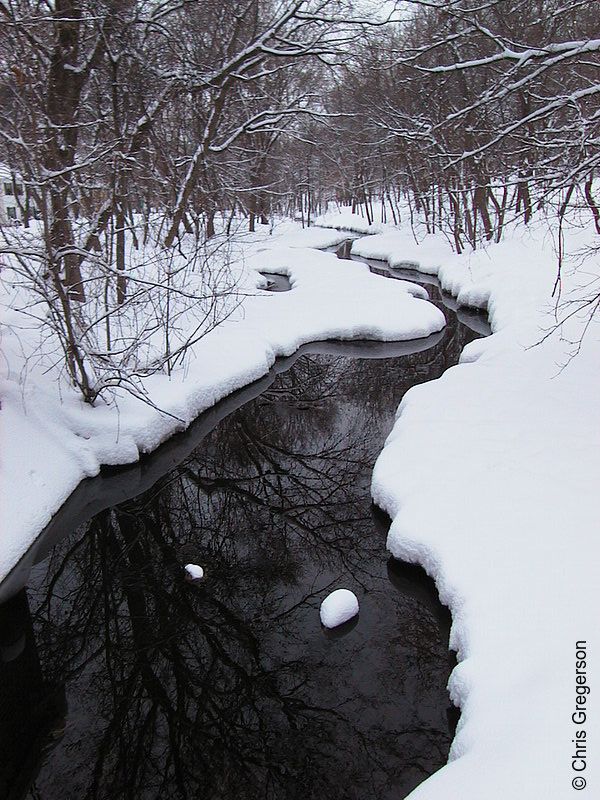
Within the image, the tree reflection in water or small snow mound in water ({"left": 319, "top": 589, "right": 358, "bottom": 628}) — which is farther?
small snow mound in water ({"left": 319, "top": 589, "right": 358, "bottom": 628})

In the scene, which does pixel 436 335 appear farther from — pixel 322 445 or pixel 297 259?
pixel 297 259

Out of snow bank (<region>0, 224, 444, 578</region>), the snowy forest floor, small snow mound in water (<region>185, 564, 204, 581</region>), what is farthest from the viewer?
snow bank (<region>0, 224, 444, 578</region>)

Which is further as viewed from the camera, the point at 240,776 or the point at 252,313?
the point at 252,313

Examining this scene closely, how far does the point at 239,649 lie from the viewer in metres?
5.31

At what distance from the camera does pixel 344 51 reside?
12109 mm

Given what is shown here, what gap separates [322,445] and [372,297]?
341 inches

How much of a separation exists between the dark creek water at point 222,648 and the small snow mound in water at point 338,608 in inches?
4.1

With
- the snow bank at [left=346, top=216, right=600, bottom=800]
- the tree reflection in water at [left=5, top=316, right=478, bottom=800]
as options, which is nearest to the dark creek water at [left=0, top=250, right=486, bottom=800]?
the tree reflection in water at [left=5, top=316, right=478, bottom=800]

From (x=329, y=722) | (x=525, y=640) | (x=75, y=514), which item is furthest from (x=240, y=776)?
(x=75, y=514)

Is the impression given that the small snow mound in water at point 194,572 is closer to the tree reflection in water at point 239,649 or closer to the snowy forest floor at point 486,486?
the tree reflection in water at point 239,649

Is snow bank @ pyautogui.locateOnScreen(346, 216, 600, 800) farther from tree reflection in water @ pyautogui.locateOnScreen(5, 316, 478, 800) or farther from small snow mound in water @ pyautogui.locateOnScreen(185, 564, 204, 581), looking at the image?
small snow mound in water @ pyautogui.locateOnScreen(185, 564, 204, 581)

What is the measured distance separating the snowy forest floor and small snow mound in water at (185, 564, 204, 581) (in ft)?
5.74

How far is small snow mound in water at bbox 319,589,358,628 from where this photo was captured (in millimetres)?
5426

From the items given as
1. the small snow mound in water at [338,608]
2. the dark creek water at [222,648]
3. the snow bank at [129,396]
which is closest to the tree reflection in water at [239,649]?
the dark creek water at [222,648]
